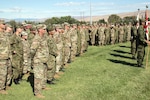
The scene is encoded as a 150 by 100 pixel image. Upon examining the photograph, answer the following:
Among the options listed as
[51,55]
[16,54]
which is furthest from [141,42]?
[16,54]

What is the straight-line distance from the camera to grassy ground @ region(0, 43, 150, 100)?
9.04m

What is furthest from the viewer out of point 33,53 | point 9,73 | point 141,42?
point 141,42

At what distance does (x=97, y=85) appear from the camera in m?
10.3

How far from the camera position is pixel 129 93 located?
9367mm

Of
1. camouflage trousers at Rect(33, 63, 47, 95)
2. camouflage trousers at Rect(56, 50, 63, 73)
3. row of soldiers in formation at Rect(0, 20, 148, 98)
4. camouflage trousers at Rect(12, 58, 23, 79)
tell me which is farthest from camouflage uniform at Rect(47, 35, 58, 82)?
camouflage trousers at Rect(33, 63, 47, 95)

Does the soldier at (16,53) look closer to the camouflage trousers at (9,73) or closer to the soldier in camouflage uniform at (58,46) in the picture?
the camouflage trousers at (9,73)

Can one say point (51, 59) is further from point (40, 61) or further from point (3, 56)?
point (3, 56)

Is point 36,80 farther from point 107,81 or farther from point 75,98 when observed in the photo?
point 107,81

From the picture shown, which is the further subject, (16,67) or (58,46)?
(58,46)

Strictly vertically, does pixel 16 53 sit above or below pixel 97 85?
above

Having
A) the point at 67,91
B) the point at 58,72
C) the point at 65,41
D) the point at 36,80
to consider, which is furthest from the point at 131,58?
the point at 36,80

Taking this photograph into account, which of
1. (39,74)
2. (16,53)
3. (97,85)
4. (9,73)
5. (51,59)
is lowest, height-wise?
(97,85)

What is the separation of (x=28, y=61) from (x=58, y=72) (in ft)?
4.80

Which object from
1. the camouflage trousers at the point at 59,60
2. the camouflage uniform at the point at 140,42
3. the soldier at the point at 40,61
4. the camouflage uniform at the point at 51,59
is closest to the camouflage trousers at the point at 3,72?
the soldier at the point at 40,61
